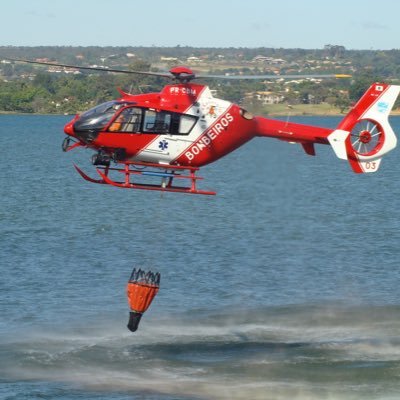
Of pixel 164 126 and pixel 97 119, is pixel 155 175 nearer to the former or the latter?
pixel 164 126

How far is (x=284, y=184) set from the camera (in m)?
38.9

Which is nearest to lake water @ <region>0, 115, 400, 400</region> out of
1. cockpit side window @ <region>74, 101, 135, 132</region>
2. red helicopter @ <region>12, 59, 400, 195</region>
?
red helicopter @ <region>12, 59, 400, 195</region>

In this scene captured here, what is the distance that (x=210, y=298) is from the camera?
4600cm

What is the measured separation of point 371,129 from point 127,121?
809 centimetres

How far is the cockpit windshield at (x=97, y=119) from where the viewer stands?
3338 centimetres

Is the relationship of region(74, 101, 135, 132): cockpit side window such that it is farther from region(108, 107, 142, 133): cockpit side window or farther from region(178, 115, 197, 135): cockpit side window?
region(178, 115, 197, 135): cockpit side window

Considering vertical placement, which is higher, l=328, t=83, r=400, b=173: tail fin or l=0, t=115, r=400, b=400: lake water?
l=328, t=83, r=400, b=173: tail fin

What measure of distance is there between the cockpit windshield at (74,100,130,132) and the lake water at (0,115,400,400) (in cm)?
625

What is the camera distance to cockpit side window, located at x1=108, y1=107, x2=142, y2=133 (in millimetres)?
33531

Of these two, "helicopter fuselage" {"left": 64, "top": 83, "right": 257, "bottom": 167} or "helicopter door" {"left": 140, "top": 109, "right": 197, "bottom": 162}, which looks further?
"helicopter door" {"left": 140, "top": 109, "right": 197, "bottom": 162}

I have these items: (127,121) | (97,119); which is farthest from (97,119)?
(127,121)

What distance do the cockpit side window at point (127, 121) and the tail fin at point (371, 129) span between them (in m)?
6.77

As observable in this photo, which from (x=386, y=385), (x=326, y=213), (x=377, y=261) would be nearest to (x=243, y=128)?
(x=386, y=385)

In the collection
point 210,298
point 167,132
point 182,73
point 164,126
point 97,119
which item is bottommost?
point 210,298
